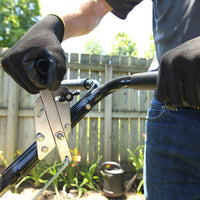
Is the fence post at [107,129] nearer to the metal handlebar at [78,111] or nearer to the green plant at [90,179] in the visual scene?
the green plant at [90,179]

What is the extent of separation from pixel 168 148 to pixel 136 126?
8.68 feet

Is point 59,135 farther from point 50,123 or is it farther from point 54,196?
point 54,196

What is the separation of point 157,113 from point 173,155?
0.76 ft

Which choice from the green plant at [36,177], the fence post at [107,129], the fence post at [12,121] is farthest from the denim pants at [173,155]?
the fence post at [12,121]

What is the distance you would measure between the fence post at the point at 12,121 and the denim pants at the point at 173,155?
2.63m

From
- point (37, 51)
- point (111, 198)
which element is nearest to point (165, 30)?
point (37, 51)

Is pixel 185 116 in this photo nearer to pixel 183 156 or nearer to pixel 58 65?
pixel 183 156

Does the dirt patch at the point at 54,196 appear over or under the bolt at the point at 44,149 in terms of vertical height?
under

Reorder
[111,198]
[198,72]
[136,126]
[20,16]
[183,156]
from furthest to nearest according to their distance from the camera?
[20,16]
[136,126]
[111,198]
[183,156]
[198,72]

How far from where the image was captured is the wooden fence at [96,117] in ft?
10.3

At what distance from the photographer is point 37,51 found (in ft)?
1.74

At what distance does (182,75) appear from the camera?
47cm

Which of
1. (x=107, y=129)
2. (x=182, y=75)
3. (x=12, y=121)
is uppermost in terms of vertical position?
(x=182, y=75)

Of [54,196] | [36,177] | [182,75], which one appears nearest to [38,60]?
[182,75]
